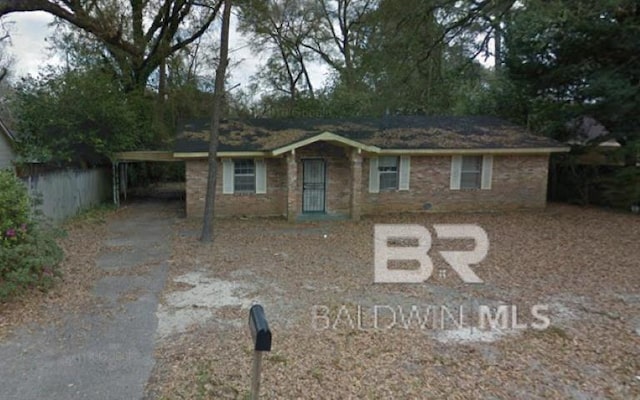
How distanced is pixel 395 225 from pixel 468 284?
17.7 feet

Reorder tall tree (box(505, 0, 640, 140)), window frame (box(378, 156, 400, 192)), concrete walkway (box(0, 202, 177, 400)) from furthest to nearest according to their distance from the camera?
A: window frame (box(378, 156, 400, 192))
tall tree (box(505, 0, 640, 140))
concrete walkway (box(0, 202, 177, 400))

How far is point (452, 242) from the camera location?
360 inches

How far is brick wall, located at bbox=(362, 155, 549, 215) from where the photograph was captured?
13180 millimetres

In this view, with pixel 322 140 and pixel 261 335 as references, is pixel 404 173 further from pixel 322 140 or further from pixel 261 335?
pixel 261 335

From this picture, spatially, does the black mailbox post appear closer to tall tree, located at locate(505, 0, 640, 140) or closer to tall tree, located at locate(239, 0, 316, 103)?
tall tree, located at locate(505, 0, 640, 140)

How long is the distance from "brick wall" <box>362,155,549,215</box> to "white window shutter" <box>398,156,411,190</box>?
0.14 meters

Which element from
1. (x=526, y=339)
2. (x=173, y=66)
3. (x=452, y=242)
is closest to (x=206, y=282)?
(x=526, y=339)

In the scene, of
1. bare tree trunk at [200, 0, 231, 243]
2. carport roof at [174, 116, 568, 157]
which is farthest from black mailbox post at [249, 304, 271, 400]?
carport roof at [174, 116, 568, 157]

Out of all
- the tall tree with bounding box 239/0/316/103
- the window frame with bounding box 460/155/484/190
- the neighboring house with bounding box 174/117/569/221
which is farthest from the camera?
the tall tree with bounding box 239/0/316/103

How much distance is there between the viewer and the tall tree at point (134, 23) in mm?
12953

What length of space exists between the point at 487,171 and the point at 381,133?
3764 millimetres

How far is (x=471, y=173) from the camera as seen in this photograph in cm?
1345

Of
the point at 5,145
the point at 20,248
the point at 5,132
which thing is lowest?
the point at 20,248

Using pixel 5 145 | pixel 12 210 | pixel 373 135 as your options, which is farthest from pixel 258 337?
pixel 5 145
